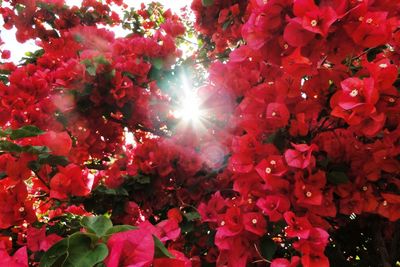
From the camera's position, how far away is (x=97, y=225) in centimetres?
82

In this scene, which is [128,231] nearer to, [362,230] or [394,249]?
[394,249]

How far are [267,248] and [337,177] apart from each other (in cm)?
37

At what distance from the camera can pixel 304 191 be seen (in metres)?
1.39

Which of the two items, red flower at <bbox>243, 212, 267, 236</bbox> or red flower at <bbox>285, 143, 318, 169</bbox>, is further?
red flower at <bbox>243, 212, 267, 236</bbox>

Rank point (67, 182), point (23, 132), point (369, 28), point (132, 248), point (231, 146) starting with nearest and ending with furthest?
point (132, 248), point (369, 28), point (23, 132), point (67, 182), point (231, 146)

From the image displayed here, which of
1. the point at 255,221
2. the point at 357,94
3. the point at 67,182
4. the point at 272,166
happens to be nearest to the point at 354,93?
the point at 357,94

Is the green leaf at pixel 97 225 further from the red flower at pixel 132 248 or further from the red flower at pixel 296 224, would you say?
the red flower at pixel 296 224

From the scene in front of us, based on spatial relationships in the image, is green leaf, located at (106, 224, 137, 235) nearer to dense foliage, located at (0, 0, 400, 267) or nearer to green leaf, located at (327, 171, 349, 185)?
dense foliage, located at (0, 0, 400, 267)

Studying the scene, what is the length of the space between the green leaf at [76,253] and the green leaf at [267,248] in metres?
0.87

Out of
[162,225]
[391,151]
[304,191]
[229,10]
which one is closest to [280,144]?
[304,191]

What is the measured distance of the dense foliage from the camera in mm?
1221

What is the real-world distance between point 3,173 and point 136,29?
3.01m

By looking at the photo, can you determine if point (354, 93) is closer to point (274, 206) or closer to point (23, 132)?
point (274, 206)

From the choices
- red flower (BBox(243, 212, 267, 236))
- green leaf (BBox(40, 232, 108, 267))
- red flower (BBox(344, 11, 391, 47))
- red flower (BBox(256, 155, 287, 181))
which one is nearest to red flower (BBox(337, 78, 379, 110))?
red flower (BBox(344, 11, 391, 47))
